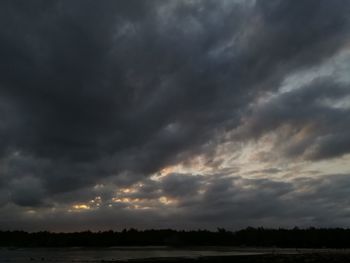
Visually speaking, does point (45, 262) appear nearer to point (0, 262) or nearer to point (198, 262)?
point (0, 262)

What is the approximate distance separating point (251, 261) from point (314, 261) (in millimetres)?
13220

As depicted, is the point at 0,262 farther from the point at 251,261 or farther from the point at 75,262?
the point at 251,261

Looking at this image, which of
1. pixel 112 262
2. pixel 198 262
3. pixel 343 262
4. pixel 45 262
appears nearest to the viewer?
pixel 343 262

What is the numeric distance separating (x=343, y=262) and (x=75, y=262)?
61397mm

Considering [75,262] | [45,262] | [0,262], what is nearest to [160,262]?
[75,262]

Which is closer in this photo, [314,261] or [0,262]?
[314,261]

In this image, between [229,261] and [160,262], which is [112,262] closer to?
[160,262]

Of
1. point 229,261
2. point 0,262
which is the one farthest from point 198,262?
point 0,262

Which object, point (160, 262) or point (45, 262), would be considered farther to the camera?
point (45, 262)

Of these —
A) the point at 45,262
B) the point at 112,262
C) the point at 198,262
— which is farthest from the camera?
the point at 45,262

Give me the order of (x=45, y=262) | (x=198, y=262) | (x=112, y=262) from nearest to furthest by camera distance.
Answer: (x=198, y=262), (x=112, y=262), (x=45, y=262)

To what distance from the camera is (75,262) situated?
112 m

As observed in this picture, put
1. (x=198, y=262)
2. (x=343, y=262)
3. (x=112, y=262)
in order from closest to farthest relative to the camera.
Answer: (x=343, y=262)
(x=198, y=262)
(x=112, y=262)

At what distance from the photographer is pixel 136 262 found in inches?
4114
